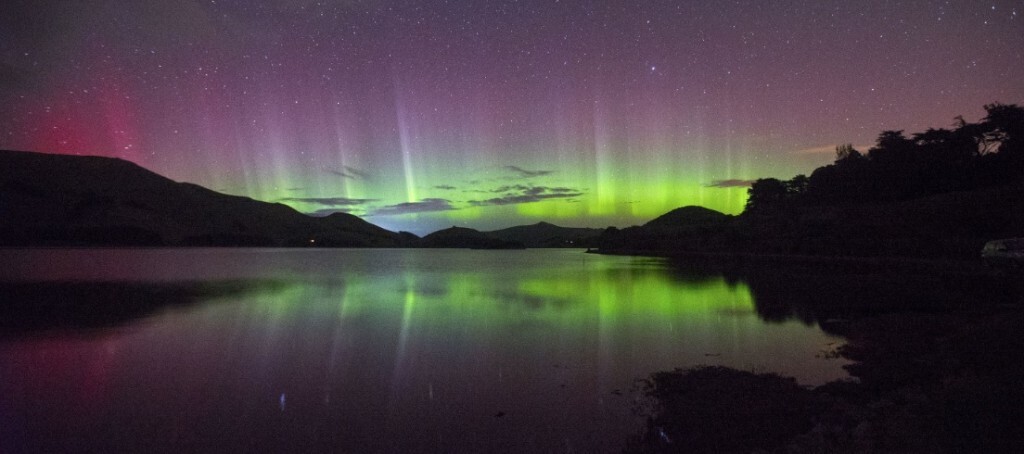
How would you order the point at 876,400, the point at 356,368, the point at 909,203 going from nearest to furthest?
the point at 876,400
the point at 356,368
the point at 909,203

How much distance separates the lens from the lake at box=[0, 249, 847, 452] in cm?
868

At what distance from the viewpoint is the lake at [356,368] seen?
342 inches

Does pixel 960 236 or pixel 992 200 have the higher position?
pixel 992 200

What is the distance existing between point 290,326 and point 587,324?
12.1 m

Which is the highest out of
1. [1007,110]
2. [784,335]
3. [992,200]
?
[1007,110]

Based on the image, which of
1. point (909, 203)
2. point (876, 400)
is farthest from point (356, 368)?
point (909, 203)

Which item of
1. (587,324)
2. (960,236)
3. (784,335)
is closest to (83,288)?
(587,324)

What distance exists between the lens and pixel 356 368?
1341cm

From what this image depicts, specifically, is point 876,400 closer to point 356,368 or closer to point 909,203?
point 356,368

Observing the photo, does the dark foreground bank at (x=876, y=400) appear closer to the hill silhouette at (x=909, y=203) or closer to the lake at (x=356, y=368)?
the lake at (x=356, y=368)

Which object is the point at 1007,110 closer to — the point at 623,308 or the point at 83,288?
the point at 623,308

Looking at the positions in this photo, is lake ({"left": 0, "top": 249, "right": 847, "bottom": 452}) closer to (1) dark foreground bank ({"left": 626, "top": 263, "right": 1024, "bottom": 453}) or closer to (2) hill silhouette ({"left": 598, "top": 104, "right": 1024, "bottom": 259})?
(1) dark foreground bank ({"left": 626, "top": 263, "right": 1024, "bottom": 453})

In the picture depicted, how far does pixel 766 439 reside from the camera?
7574mm

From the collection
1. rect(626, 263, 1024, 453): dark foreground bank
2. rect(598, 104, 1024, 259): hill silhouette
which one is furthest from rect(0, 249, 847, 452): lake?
rect(598, 104, 1024, 259): hill silhouette
